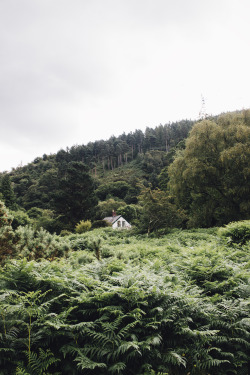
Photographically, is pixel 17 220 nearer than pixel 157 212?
No

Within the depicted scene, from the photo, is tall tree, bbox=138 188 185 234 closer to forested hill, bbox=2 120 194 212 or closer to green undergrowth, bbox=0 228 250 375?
green undergrowth, bbox=0 228 250 375

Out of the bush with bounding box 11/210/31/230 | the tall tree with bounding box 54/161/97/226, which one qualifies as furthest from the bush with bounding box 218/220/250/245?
the tall tree with bounding box 54/161/97/226

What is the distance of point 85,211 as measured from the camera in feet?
131

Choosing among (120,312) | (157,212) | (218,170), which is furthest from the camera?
(218,170)

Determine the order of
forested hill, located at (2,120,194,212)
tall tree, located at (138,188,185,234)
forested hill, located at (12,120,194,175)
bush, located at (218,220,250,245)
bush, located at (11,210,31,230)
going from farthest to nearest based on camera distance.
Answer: forested hill, located at (12,120,194,175) → forested hill, located at (2,120,194,212) → bush, located at (11,210,31,230) → tall tree, located at (138,188,185,234) → bush, located at (218,220,250,245)

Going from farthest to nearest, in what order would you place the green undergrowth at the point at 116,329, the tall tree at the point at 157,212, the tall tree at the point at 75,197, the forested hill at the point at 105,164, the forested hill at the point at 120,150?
the forested hill at the point at 120,150, the forested hill at the point at 105,164, the tall tree at the point at 75,197, the tall tree at the point at 157,212, the green undergrowth at the point at 116,329

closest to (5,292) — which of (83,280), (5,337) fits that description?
(5,337)

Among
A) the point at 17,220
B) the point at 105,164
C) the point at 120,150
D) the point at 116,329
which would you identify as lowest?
the point at 17,220

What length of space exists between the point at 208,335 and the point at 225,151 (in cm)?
1596

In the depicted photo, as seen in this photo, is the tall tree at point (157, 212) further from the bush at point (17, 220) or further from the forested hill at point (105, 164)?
the forested hill at point (105, 164)

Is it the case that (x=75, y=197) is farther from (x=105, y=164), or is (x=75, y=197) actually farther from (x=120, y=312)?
(x=105, y=164)

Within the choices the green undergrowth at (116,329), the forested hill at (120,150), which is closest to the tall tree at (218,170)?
the green undergrowth at (116,329)

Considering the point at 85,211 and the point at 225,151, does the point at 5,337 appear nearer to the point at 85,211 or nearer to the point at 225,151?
the point at 225,151

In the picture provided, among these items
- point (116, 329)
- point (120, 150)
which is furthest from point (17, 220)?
point (120, 150)
